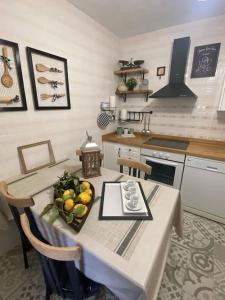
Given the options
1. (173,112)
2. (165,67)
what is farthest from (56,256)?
(165,67)

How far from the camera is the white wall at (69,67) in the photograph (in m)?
1.30

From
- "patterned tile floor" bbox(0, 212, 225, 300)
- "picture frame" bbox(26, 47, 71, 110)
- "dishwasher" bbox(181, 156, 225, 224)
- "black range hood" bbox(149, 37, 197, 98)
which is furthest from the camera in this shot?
"black range hood" bbox(149, 37, 197, 98)

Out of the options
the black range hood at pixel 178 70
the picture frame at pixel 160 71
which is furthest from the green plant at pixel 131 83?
the black range hood at pixel 178 70

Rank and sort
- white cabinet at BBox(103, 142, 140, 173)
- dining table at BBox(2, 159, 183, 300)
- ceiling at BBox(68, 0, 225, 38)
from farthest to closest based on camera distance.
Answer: white cabinet at BBox(103, 142, 140, 173)
ceiling at BBox(68, 0, 225, 38)
dining table at BBox(2, 159, 183, 300)

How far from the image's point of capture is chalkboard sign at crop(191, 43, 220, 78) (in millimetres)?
1938

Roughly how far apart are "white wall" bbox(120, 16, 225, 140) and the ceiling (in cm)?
13

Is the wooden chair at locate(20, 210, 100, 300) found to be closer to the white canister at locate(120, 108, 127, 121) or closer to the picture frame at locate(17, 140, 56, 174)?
the picture frame at locate(17, 140, 56, 174)

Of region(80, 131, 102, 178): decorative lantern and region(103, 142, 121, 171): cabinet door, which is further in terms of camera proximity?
region(103, 142, 121, 171): cabinet door

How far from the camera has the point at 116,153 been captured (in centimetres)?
241

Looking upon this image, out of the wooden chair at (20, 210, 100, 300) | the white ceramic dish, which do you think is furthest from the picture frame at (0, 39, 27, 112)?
the white ceramic dish

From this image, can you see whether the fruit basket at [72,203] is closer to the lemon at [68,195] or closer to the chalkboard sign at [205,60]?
the lemon at [68,195]

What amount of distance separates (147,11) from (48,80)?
140 centimetres

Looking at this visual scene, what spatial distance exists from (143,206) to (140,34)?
8.43 feet

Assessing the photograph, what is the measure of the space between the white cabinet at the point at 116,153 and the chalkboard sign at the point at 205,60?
1.34 metres
